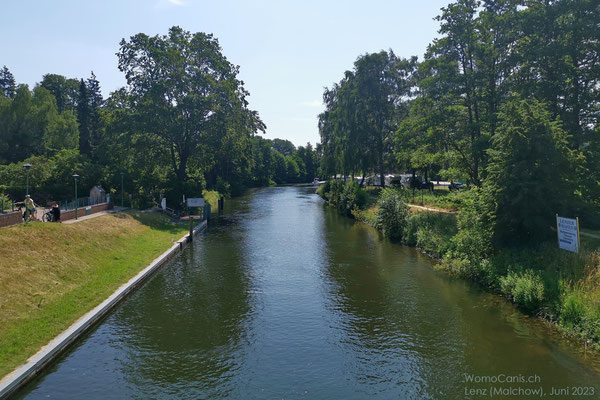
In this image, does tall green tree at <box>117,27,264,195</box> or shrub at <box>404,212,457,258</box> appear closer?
shrub at <box>404,212,457,258</box>

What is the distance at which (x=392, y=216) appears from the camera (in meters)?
33.0

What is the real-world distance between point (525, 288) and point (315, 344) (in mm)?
8943

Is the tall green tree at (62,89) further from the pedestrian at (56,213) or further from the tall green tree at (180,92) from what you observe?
the pedestrian at (56,213)

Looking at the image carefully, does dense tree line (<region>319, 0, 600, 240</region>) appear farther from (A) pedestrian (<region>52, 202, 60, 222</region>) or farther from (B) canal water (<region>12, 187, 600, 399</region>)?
(A) pedestrian (<region>52, 202, 60, 222</region>)

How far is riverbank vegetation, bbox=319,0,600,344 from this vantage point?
615 inches

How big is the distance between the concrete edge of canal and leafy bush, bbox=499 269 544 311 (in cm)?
1688

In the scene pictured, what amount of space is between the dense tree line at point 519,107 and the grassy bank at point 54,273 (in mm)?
19238

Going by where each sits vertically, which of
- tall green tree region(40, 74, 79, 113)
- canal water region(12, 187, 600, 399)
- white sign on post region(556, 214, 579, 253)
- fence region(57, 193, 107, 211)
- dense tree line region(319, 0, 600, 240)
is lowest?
canal water region(12, 187, 600, 399)

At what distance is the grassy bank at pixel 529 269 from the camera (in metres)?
12.9

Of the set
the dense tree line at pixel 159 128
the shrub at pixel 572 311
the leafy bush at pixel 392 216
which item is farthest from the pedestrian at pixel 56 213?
the shrub at pixel 572 311

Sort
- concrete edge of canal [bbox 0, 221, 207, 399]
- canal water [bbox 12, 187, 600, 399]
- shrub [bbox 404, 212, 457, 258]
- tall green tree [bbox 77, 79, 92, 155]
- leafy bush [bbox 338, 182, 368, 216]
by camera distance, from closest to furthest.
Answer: concrete edge of canal [bbox 0, 221, 207, 399]
canal water [bbox 12, 187, 600, 399]
shrub [bbox 404, 212, 457, 258]
leafy bush [bbox 338, 182, 368, 216]
tall green tree [bbox 77, 79, 92, 155]

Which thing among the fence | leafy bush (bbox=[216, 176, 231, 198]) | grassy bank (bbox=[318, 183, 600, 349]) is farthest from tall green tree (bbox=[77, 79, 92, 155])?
grassy bank (bbox=[318, 183, 600, 349])

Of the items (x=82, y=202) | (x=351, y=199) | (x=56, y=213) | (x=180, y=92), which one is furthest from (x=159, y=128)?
(x=351, y=199)

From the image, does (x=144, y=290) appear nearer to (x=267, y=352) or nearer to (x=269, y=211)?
(x=267, y=352)
